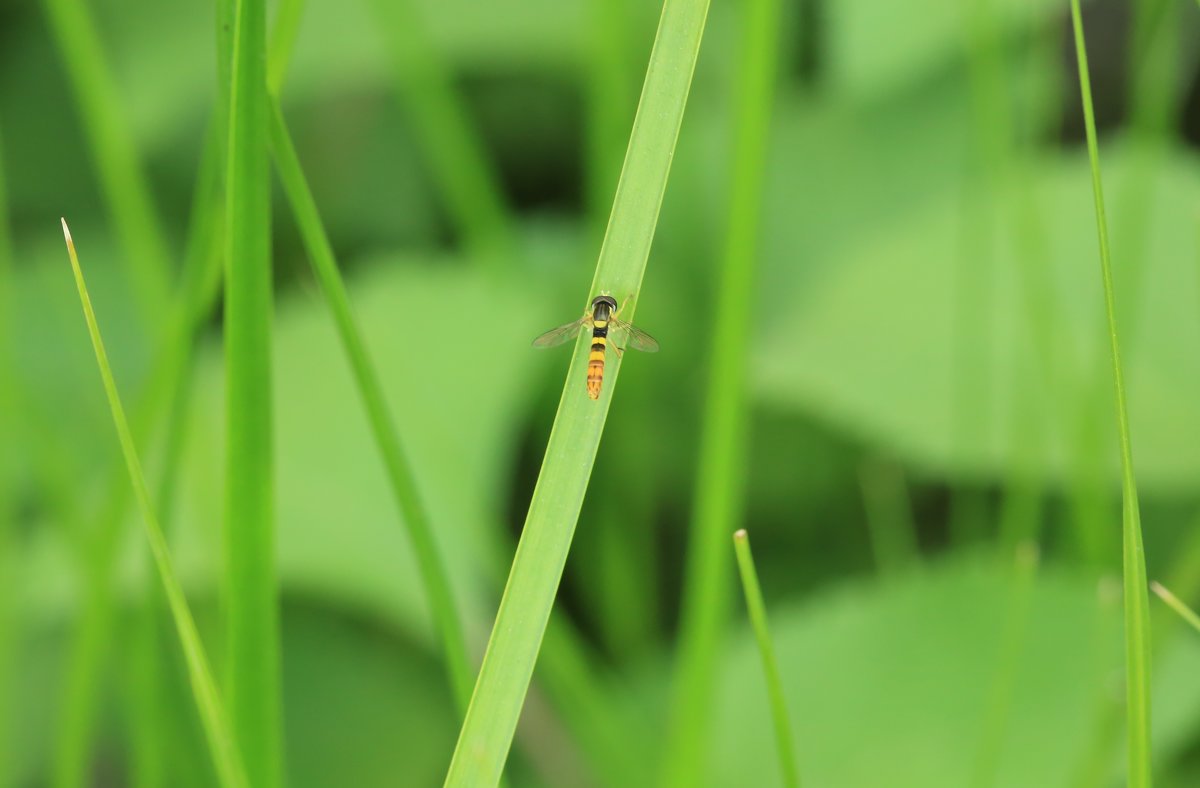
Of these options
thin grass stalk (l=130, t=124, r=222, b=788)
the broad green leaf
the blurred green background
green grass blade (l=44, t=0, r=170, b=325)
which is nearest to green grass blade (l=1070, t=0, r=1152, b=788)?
the blurred green background

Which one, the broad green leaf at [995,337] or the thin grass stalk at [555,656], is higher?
the broad green leaf at [995,337]

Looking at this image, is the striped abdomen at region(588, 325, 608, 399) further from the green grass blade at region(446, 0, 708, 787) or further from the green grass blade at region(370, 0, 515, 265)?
the green grass blade at region(370, 0, 515, 265)

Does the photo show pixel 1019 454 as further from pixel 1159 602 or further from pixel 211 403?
pixel 211 403

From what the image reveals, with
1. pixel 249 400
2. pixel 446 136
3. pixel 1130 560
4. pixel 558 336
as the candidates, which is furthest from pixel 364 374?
pixel 446 136

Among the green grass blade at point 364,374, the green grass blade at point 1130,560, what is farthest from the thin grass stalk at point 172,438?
the green grass blade at point 1130,560

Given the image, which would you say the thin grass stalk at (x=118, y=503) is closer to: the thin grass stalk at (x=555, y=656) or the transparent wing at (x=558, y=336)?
the thin grass stalk at (x=555, y=656)

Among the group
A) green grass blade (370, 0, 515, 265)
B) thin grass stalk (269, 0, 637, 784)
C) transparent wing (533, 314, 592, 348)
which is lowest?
thin grass stalk (269, 0, 637, 784)
